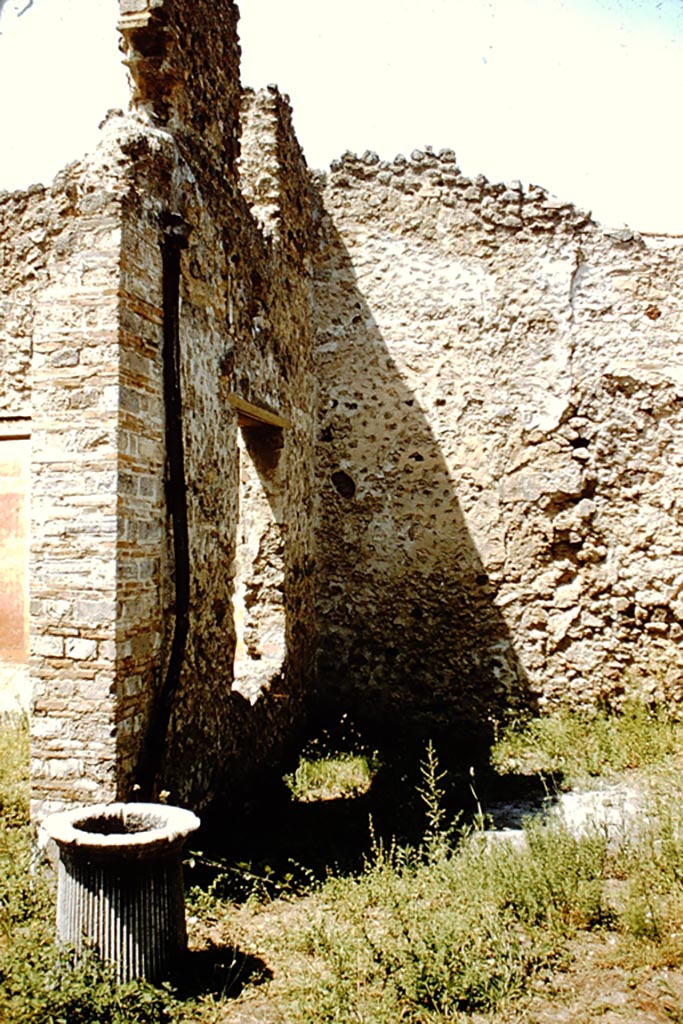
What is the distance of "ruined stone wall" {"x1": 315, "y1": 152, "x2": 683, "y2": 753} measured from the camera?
6484 mm

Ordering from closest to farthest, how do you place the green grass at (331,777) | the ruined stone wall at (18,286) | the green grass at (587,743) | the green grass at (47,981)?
1. the green grass at (47,981)
2. the green grass at (331,777)
3. the green grass at (587,743)
4. the ruined stone wall at (18,286)

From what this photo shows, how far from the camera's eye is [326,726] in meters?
6.72

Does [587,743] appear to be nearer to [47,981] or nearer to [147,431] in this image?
[147,431]

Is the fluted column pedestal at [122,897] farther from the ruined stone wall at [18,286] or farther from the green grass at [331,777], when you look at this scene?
the ruined stone wall at [18,286]

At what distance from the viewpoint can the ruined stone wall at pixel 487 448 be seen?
21.3 feet

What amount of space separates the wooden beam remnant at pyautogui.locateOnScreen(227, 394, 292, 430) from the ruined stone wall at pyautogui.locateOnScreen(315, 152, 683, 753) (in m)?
1.12

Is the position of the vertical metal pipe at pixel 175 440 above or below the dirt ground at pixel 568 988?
above

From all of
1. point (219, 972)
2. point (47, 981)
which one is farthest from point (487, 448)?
point (47, 981)

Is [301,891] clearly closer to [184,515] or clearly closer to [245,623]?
[184,515]

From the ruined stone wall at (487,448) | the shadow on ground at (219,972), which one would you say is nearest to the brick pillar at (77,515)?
the shadow on ground at (219,972)

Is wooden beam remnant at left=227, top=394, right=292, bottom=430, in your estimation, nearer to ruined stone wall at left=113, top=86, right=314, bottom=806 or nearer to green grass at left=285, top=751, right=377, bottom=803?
ruined stone wall at left=113, top=86, right=314, bottom=806

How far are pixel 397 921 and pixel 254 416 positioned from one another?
11.2ft

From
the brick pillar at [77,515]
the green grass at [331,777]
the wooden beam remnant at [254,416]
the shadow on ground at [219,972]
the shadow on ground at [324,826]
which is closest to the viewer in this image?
the shadow on ground at [219,972]

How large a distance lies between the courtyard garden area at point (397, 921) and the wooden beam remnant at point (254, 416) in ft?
8.04
